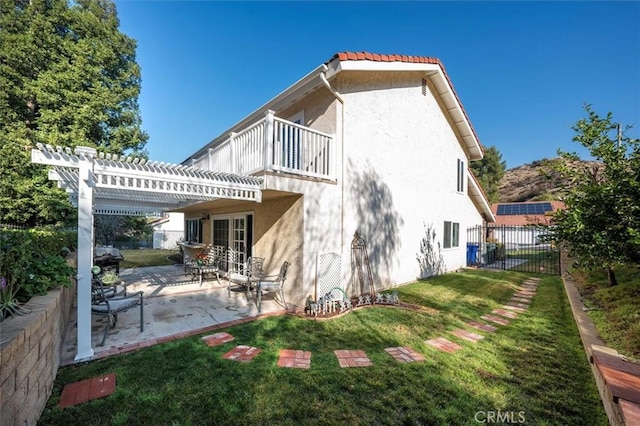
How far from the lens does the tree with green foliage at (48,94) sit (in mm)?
14992

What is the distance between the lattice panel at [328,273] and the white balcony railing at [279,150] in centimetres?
226

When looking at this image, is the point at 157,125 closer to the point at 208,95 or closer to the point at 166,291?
the point at 208,95

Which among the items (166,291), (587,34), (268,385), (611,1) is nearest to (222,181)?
(268,385)

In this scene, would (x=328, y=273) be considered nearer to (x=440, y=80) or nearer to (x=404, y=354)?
(x=404, y=354)

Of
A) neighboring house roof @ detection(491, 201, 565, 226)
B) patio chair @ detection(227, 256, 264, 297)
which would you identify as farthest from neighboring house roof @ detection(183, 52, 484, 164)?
neighboring house roof @ detection(491, 201, 565, 226)

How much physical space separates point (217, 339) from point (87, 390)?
194 cm

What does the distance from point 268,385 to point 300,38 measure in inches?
597

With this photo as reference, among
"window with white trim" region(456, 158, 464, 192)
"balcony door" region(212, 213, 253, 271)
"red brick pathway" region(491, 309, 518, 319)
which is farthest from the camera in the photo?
"window with white trim" region(456, 158, 464, 192)

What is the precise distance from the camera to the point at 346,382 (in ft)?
12.4

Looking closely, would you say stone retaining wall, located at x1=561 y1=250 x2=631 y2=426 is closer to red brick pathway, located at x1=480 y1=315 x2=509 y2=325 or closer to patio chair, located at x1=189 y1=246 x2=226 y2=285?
red brick pathway, located at x1=480 y1=315 x2=509 y2=325

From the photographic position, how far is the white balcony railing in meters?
6.51

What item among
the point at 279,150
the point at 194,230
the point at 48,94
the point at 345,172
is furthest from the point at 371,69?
the point at 48,94

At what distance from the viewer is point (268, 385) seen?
3697 mm

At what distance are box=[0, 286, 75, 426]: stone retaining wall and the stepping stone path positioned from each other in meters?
6.46
